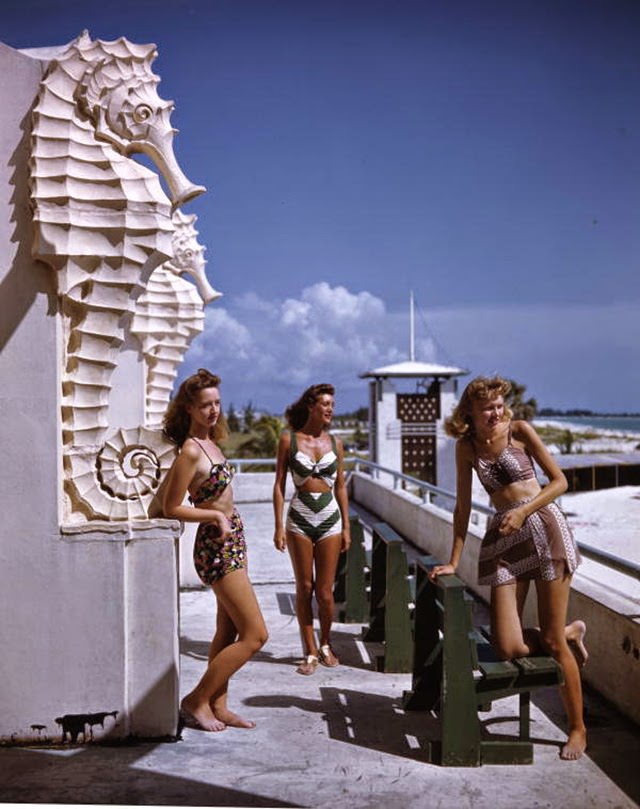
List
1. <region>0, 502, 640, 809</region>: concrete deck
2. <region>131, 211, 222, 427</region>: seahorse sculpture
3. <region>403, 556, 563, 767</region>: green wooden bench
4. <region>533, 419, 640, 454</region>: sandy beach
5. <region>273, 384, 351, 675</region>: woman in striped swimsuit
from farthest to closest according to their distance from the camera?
<region>533, 419, 640, 454</region>: sandy beach < <region>131, 211, 222, 427</region>: seahorse sculpture < <region>273, 384, 351, 675</region>: woman in striped swimsuit < <region>403, 556, 563, 767</region>: green wooden bench < <region>0, 502, 640, 809</region>: concrete deck

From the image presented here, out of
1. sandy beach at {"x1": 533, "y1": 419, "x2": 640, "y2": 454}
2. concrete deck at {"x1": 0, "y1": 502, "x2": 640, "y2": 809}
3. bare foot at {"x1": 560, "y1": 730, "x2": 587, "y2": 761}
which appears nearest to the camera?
concrete deck at {"x1": 0, "y1": 502, "x2": 640, "y2": 809}

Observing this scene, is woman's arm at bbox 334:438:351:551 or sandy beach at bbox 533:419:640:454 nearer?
woman's arm at bbox 334:438:351:551

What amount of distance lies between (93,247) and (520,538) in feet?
8.12

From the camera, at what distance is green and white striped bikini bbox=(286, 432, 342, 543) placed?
5.34m

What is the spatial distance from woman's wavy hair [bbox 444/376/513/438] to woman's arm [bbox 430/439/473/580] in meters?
0.07

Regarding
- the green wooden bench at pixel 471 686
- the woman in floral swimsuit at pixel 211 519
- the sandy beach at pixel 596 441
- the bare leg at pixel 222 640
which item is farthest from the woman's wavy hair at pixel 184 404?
the sandy beach at pixel 596 441

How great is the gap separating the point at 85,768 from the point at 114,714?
327mm

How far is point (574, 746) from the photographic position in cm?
394

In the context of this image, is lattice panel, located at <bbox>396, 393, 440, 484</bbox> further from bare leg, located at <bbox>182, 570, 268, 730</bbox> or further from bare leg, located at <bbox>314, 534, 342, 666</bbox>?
bare leg, located at <bbox>182, 570, 268, 730</bbox>

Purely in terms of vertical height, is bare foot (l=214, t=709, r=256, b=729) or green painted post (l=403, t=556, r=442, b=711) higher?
green painted post (l=403, t=556, r=442, b=711)

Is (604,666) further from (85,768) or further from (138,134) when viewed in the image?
(138,134)

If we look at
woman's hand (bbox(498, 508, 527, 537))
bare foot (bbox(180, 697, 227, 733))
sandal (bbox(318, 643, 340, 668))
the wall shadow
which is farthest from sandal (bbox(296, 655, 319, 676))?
woman's hand (bbox(498, 508, 527, 537))

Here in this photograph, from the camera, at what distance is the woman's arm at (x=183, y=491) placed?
410cm

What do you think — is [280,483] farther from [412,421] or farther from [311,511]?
[412,421]
